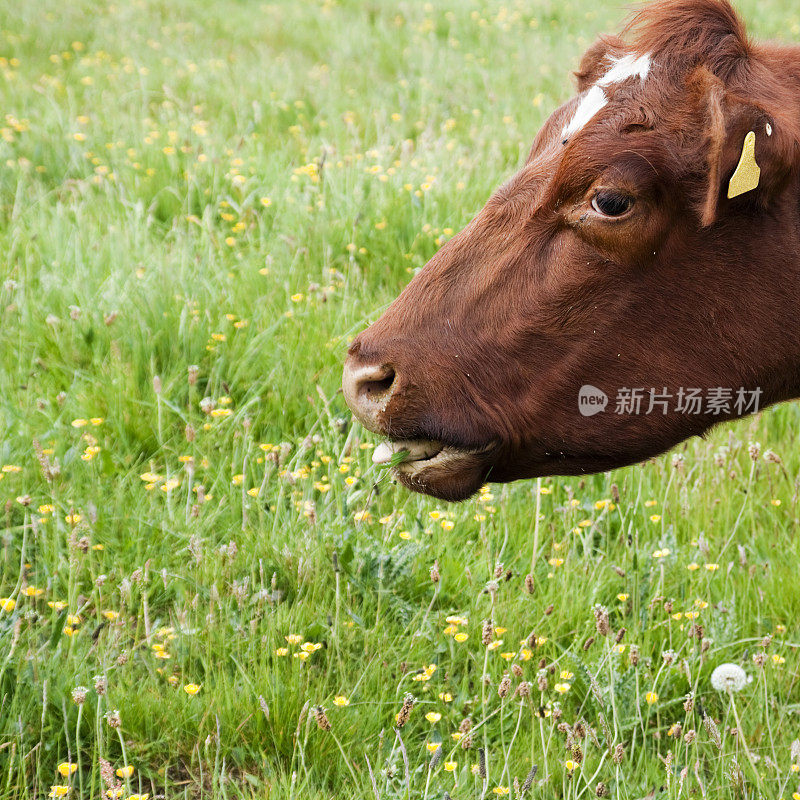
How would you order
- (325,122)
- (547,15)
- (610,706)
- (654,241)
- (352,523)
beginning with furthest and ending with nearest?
(547,15), (325,122), (352,523), (610,706), (654,241)

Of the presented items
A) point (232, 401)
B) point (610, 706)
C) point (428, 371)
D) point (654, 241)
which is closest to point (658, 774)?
point (610, 706)

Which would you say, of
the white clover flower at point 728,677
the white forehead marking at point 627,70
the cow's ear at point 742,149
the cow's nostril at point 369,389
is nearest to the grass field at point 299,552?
the white clover flower at point 728,677

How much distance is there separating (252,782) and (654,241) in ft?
5.25

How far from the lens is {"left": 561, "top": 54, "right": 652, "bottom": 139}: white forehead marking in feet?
7.71

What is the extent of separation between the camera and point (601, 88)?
2383 mm

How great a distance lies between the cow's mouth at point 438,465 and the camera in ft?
8.02

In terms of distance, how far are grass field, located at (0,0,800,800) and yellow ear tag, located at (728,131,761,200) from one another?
106 cm

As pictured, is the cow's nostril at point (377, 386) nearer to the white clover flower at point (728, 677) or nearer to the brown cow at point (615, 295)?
the brown cow at point (615, 295)

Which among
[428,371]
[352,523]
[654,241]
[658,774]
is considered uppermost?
[654,241]

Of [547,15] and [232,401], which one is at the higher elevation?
[547,15]

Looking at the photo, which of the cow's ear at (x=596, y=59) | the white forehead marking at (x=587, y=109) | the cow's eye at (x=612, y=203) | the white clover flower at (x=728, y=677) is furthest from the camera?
the white clover flower at (x=728, y=677)

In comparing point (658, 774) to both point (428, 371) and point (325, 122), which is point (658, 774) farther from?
point (325, 122)

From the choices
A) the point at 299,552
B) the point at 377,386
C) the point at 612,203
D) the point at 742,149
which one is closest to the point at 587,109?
the point at 612,203

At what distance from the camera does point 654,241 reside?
2.25m
